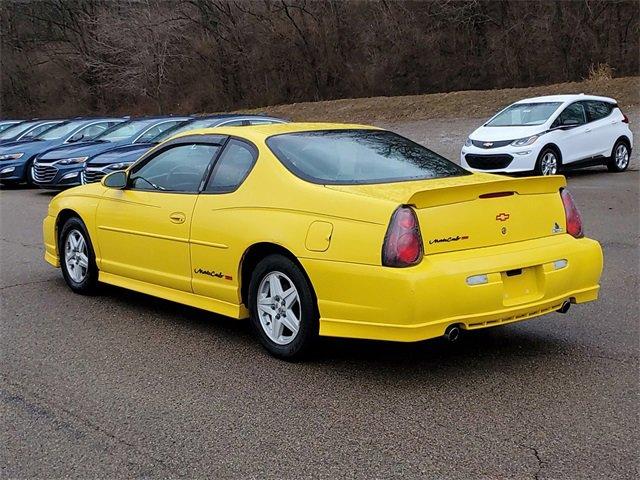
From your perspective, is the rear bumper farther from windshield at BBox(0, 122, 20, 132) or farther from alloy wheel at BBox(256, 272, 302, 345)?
windshield at BBox(0, 122, 20, 132)

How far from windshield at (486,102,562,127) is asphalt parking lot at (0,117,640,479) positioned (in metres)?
9.92

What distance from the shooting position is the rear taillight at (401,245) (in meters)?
4.67

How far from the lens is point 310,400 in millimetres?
4668

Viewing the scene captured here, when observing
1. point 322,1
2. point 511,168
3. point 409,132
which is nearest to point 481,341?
point 511,168

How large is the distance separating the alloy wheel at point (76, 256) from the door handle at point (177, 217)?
1.48m

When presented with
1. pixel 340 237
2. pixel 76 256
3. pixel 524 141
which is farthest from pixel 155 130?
pixel 340 237

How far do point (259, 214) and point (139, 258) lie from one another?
146 cm

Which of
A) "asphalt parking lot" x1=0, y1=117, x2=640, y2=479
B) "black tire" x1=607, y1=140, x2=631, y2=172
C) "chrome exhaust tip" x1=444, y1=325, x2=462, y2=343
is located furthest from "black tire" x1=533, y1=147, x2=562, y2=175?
"chrome exhaust tip" x1=444, y1=325, x2=462, y2=343

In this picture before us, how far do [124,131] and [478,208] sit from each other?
46.5ft

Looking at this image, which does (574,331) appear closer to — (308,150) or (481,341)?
(481,341)

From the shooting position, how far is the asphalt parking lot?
388cm

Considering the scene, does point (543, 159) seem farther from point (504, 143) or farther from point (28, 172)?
point (28, 172)

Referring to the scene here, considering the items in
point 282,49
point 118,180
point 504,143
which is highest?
point 282,49

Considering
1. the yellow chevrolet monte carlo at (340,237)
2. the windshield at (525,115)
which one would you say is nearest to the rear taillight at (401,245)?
the yellow chevrolet monte carlo at (340,237)
